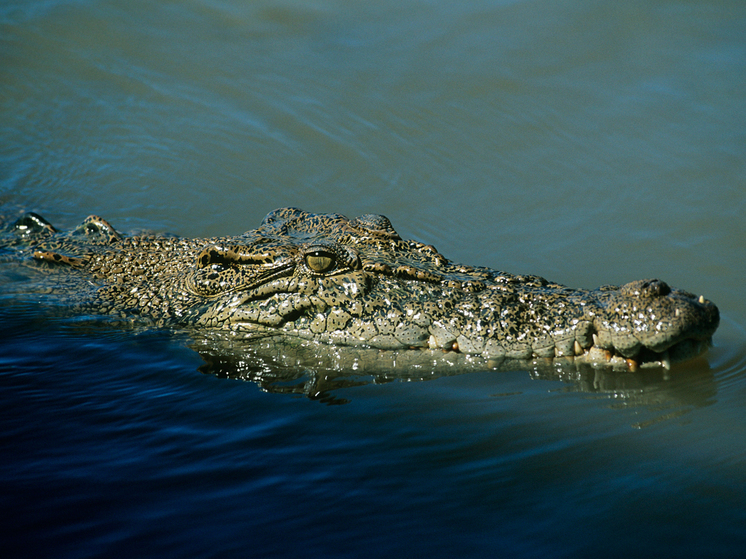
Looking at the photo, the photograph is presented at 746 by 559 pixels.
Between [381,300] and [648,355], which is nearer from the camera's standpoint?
[648,355]

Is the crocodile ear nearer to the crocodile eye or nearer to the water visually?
the water

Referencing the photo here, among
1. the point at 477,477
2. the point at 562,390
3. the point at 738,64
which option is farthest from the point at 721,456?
the point at 738,64

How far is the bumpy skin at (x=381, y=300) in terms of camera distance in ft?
12.7

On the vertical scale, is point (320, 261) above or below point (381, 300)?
above

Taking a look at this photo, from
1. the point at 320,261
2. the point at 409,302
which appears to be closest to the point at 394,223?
the point at 320,261

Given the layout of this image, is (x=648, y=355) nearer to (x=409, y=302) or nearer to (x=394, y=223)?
(x=409, y=302)

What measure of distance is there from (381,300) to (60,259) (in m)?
2.98

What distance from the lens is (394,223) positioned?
23.0ft

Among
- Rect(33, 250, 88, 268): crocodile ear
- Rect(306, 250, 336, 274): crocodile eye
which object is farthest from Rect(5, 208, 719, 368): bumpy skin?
Rect(33, 250, 88, 268): crocodile ear

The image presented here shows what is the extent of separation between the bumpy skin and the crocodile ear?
0.40m

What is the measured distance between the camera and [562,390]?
4.07 meters

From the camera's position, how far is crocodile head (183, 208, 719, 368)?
387 centimetres

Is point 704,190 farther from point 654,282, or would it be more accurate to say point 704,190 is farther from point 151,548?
point 151,548

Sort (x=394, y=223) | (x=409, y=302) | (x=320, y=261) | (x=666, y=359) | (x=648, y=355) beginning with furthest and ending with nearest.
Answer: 1. (x=394, y=223)
2. (x=320, y=261)
3. (x=409, y=302)
4. (x=648, y=355)
5. (x=666, y=359)
